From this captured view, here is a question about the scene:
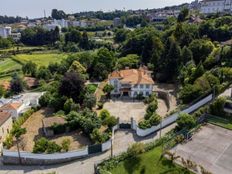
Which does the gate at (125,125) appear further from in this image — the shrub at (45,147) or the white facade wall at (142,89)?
the white facade wall at (142,89)

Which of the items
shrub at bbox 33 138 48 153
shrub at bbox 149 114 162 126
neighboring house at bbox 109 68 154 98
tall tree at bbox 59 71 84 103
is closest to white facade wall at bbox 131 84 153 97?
neighboring house at bbox 109 68 154 98

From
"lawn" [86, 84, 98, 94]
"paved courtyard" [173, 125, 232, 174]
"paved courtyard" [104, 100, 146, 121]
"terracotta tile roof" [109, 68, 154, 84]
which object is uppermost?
"terracotta tile roof" [109, 68, 154, 84]

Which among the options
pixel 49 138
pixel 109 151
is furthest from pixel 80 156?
pixel 49 138

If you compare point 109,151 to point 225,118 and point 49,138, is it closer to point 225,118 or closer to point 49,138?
point 49,138

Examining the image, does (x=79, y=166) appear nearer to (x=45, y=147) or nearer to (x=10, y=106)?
(x=45, y=147)

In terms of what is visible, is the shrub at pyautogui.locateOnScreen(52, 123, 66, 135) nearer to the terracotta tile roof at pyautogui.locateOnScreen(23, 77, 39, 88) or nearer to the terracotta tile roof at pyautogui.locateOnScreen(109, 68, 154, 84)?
the terracotta tile roof at pyautogui.locateOnScreen(109, 68, 154, 84)

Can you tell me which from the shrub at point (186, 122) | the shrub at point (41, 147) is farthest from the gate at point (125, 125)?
the shrub at point (41, 147)
